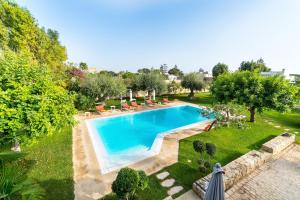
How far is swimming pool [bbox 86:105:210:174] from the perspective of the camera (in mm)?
8141

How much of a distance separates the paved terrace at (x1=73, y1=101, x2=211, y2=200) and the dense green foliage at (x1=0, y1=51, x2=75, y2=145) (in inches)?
92.5

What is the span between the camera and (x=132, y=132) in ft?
42.0

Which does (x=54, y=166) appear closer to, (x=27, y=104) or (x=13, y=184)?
(x=27, y=104)

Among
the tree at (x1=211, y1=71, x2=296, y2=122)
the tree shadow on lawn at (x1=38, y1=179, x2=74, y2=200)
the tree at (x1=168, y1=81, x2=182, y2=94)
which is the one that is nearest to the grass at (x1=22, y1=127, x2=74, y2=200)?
the tree shadow on lawn at (x1=38, y1=179, x2=74, y2=200)

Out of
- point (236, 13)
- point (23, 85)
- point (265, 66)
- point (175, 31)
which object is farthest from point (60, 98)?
point (265, 66)

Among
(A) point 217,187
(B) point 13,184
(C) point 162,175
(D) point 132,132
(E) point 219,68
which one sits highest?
(E) point 219,68

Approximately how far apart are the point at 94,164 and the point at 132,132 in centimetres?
575

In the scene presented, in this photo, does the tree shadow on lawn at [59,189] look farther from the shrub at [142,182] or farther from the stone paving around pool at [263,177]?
the stone paving around pool at [263,177]

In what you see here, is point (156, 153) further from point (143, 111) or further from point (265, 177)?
point (143, 111)

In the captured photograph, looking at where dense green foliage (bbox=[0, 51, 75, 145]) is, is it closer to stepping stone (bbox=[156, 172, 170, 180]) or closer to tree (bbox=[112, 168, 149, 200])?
tree (bbox=[112, 168, 149, 200])

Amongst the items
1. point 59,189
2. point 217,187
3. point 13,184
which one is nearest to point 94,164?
point 59,189

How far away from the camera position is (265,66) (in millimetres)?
53062

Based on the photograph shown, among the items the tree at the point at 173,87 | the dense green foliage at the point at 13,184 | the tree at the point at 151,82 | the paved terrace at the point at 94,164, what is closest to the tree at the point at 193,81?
the tree at the point at 173,87

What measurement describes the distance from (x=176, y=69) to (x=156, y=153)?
88257 mm
